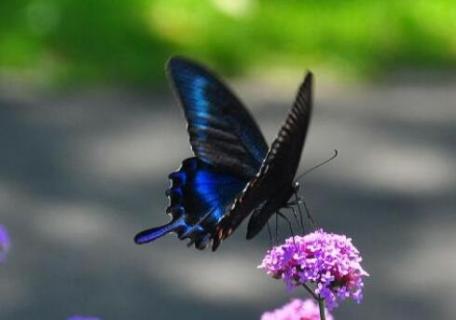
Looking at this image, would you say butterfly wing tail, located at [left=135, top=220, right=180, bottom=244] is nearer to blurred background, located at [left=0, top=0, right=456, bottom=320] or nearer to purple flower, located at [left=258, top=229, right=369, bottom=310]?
purple flower, located at [left=258, top=229, right=369, bottom=310]

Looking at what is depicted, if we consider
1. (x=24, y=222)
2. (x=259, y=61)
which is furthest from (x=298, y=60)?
(x=24, y=222)

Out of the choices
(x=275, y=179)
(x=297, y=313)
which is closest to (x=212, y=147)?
(x=275, y=179)

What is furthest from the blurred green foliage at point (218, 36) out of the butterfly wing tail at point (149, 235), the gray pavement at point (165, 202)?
the butterfly wing tail at point (149, 235)

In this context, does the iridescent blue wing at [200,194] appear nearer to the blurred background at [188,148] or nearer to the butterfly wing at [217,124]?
the butterfly wing at [217,124]

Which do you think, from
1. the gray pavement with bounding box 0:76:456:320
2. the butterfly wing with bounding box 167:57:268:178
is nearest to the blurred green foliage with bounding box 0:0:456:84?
the gray pavement with bounding box 0:76:456:320

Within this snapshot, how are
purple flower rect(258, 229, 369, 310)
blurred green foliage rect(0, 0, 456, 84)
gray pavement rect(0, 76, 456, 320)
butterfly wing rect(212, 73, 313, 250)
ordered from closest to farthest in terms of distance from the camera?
purple flower rect(258, 229, 369, 310) → butterfly wing rect(212, 73, 313, 250) → gray pavement rect(0, 76, 456, 320) → blurred green foliage rect(0, 0, 456, 84)

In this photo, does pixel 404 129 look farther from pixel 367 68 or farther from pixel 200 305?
pixel 200 305
